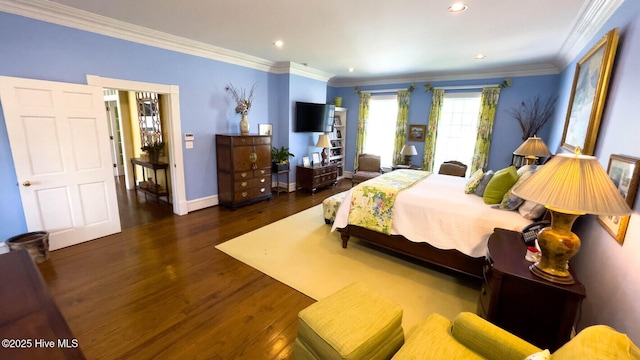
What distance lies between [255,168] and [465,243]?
3688mm

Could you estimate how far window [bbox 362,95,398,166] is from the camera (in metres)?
6.81

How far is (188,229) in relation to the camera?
154 inches

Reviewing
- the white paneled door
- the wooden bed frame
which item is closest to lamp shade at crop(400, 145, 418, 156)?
the wooden bed frame

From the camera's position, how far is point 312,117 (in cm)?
603

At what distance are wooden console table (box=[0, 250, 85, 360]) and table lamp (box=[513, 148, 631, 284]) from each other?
210 cm

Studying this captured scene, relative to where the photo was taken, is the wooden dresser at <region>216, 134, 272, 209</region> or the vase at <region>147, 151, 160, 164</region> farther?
the vase at <region>147, 151, 160, 164</region>

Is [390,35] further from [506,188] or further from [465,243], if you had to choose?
[465,243]

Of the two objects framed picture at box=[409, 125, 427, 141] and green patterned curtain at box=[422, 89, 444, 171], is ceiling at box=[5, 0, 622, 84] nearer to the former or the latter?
green patterned curtain at box=[422, 89, 444, 171]

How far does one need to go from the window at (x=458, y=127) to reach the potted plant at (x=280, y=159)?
3472 millimetres

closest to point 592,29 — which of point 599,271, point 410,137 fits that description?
point 599,271

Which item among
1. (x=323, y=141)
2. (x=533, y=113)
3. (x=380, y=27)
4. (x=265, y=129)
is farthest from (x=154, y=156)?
(x=533, y=113)

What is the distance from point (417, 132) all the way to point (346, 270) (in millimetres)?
4525

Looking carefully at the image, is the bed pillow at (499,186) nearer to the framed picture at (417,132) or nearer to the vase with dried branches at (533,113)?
the vase with dried branches at (533,113)

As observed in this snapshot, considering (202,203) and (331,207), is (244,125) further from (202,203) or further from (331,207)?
(331,207)
